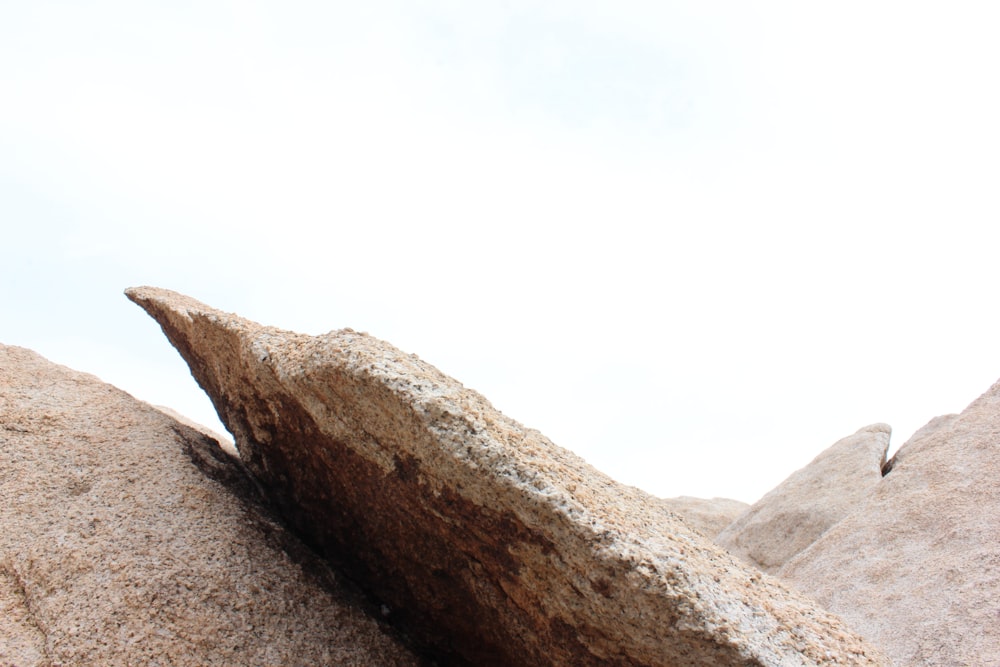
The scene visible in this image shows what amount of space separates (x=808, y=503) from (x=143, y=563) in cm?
637

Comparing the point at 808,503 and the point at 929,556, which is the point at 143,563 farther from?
the point at 808,503

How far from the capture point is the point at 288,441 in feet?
12.0

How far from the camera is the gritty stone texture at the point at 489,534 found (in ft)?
8.24

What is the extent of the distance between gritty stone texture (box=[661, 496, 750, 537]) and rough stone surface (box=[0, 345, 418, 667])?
6.40 m

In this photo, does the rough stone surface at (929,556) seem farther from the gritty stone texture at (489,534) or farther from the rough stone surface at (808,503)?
the gritty stone texture at (489,534)

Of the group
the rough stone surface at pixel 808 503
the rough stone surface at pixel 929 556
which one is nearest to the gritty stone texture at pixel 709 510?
the rough stone surface at pixel 808 503

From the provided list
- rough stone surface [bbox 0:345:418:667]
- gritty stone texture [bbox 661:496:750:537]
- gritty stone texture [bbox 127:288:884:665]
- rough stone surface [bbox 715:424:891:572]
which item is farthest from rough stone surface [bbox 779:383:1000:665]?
gritty stone texture [bbox 661:496:750:537]

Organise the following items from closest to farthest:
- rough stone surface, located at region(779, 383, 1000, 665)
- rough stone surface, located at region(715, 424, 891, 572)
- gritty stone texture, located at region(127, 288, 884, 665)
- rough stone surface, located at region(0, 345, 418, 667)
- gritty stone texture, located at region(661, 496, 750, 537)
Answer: gritty stone texture, located at region(127, 288, 884, 665)
rough stone surface, located at region(0, 345, 418, 667)
rough stone surface, located at region(779, 383, 1000, 665)
rough stone surface, located at region(715, 424, 891, 572)
gritty stone texture, located at region(661, 496, 750, 537)

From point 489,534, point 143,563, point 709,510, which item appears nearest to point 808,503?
point 709,510

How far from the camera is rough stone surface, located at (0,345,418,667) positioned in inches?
121

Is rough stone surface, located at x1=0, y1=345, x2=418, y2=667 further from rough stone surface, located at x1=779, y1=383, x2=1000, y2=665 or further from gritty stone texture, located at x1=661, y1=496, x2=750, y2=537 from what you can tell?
gritty stone texture, located at x1=661, y1=496, x2=750, y2=537

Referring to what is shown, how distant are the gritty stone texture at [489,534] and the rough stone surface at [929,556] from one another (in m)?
2.05

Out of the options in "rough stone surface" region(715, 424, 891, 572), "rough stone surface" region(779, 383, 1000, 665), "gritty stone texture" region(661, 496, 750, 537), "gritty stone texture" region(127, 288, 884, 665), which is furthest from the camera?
"gritty stone texture" region(661, 496, 750, 537)

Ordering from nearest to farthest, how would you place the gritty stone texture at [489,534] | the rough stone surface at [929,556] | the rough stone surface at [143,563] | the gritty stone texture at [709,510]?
the gritty stone texture at [489,534] < the rough stone surface at [143,563] < the rough stone surface at [929,556] < the gritty stone texture at [709,510]
